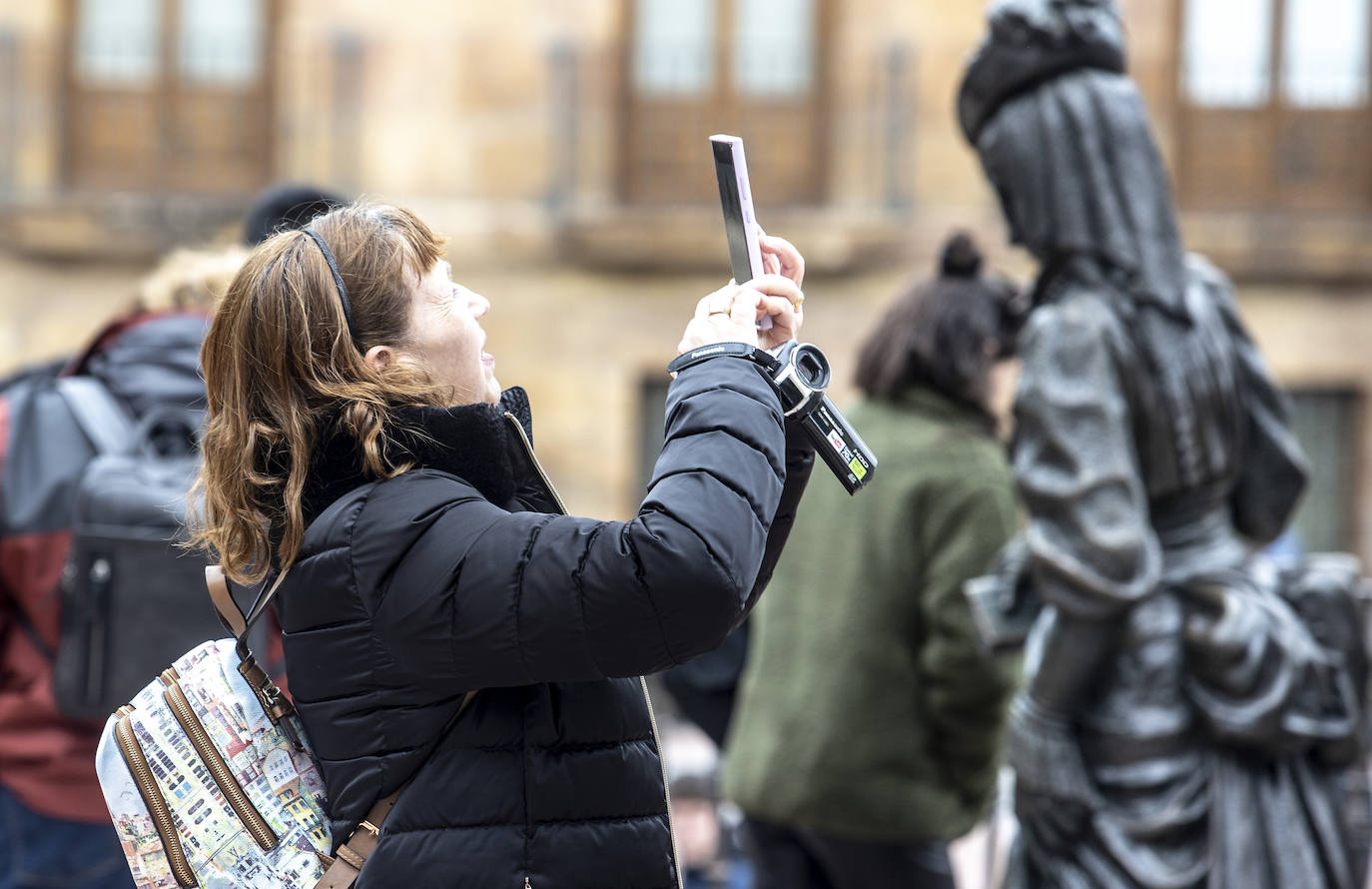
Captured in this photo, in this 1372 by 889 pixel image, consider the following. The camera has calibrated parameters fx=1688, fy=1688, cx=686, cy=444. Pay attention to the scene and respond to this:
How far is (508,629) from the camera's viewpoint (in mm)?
1701

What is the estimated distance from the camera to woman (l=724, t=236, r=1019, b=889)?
3824 millimetres

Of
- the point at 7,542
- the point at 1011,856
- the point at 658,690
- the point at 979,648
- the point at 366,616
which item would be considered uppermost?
the point at 366,616

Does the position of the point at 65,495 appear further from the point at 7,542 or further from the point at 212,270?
the point at 212,270

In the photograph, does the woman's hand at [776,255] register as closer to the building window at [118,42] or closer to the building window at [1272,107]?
the building window at [1272,107]

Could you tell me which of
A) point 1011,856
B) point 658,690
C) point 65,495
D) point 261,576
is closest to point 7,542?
point 65,495

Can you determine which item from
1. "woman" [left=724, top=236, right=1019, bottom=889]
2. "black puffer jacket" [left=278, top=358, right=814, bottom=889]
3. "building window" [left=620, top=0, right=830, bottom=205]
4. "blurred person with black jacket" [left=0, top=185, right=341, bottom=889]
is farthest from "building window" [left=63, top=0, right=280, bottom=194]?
"black puffer jacket" [left=278, top=358, right=814, bottom=889]

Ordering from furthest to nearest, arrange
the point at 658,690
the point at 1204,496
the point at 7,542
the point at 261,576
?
the point at 658,690 → the point at 1204,496 → the point at 7,542 → the point at 261,576

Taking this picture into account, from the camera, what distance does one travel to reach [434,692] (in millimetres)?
1782

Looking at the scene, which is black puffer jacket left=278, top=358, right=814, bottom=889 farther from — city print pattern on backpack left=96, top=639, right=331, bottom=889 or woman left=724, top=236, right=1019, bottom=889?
woman left=724, top=236, right=1019, bottom=889

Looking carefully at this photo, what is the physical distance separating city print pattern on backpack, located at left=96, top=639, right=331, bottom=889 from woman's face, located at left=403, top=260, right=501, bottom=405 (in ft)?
1.37

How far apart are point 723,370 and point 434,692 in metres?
0.46

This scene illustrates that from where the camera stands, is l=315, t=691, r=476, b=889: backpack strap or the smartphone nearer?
l=315, t=691, r=476, b=889: backpack strap

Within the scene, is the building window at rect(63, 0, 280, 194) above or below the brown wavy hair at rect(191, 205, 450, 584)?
above

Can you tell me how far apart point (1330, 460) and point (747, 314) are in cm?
955
